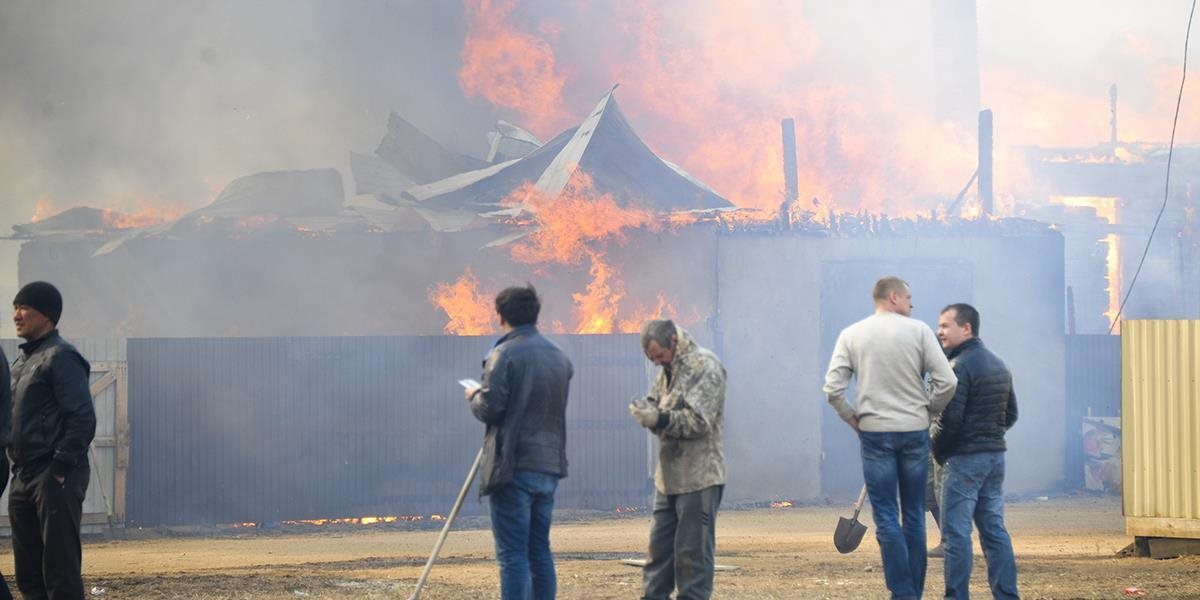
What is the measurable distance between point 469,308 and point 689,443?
14.8 metres

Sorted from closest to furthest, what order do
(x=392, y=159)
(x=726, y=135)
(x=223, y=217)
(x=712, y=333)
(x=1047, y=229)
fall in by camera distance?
(x=712, y=333) < (x=1047, y=229) < (x=223, y=217) < (x=392, y=159) < (x=726, y=135)

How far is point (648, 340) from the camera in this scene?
258 inches

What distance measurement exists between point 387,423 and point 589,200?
20.0ft

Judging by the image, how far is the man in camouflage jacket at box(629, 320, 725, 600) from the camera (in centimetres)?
Answer: 650

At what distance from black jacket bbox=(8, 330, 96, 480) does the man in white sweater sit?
411 cm

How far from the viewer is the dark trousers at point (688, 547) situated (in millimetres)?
6555

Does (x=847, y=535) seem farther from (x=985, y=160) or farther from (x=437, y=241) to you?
(x=985, y=160)

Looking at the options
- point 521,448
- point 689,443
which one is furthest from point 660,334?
point 521,448

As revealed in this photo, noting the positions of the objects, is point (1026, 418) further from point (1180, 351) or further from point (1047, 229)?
point (1180, 351)

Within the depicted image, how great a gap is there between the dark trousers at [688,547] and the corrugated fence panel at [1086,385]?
14359 mm

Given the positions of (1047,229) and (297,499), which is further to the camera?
(1047,229)

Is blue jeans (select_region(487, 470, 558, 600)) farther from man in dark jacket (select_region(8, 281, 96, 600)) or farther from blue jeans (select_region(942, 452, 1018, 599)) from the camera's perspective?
blue jeans (select_region(942, 452, 1018, 599))

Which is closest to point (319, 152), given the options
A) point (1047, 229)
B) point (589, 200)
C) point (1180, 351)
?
point (589, 200)

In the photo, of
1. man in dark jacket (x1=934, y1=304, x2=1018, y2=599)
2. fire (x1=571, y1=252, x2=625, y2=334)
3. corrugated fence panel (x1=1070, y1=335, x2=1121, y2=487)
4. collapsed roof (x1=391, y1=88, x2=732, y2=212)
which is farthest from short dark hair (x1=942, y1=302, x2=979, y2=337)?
collapsed roof (x1=391, y1=88, x2=732, y2=212)
